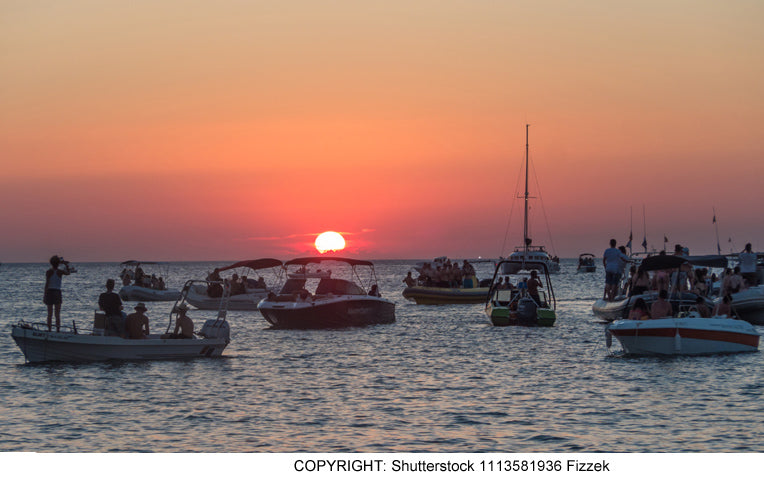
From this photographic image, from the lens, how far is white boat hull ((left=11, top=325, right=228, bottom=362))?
25078 millimetres

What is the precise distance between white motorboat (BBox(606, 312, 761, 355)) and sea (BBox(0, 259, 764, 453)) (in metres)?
0.37

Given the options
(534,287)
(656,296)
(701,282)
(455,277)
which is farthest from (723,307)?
(455,277)

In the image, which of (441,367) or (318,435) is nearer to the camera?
(318,435)

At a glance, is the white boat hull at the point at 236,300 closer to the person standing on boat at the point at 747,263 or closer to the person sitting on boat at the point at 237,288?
the person sitting on boat at the point at 237,288

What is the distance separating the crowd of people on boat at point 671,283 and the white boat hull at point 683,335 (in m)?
0.77

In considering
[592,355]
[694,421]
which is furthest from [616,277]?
[694,421]

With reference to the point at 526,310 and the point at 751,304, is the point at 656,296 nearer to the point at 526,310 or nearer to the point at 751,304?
the point at 751,304

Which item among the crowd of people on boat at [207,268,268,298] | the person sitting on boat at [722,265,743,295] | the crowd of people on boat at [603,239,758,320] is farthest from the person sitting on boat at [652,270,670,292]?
the crowd of people on boat at [207,268,268,298]

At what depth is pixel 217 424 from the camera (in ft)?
56.8

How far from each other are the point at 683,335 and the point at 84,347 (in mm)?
16501

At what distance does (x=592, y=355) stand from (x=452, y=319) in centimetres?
1875

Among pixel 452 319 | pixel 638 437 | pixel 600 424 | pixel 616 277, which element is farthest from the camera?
pixel 452 319

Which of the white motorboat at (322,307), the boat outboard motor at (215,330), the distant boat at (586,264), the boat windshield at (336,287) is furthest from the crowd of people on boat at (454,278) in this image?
the distant boat at (586,264)
